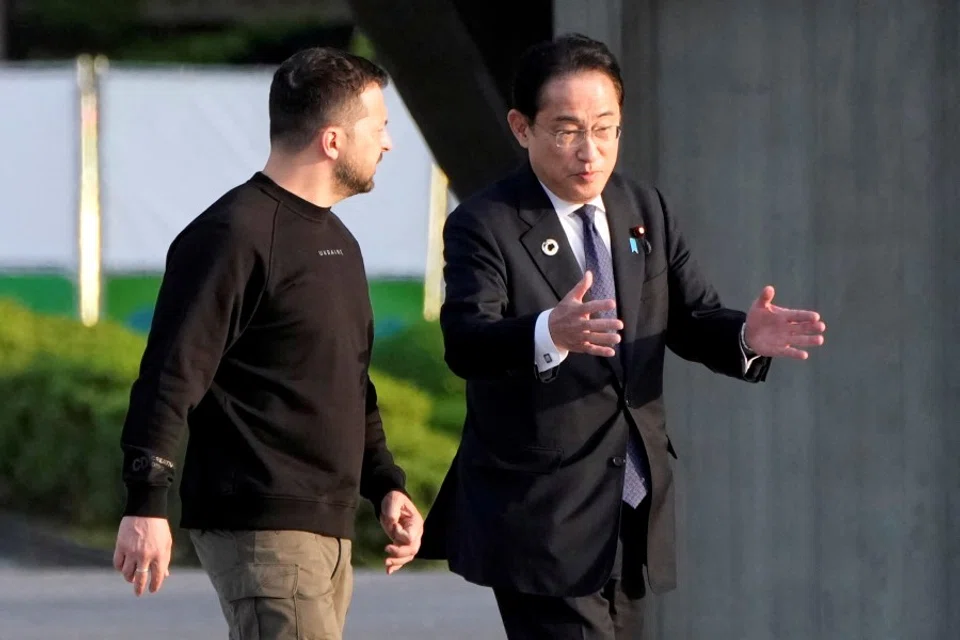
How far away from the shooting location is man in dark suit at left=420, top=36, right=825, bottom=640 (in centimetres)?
333

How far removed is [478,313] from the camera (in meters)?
3.20

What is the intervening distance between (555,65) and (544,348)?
610 millimetres

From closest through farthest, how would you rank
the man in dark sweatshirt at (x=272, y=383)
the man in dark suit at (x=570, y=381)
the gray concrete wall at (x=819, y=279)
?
the man in dark sweatshirt at (x=272, y=383), the man in dark suit at (x=570, y=381), the gray concrete wall at (x=819, y=279)

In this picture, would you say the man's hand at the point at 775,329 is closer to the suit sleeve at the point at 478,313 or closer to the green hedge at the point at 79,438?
the suit sleeve at the point at 478,313

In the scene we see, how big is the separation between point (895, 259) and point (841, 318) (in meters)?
0.21

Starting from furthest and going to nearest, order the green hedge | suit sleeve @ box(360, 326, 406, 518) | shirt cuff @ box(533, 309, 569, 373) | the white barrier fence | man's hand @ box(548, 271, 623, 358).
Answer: the white barrier fence
the green hedge
suit sleeve @ box(360, 326, 406, 518)
shirt cuff @ box(533, 309, 569, 373)
man's hand @ box(548, 271, 623, 358)

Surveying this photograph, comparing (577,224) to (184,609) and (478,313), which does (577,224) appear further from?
(184,609)

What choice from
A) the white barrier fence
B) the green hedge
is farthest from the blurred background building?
the white barrier fence

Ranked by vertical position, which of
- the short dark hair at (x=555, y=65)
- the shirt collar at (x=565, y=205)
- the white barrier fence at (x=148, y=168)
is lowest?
the shirt collar at (x=565, y=205)

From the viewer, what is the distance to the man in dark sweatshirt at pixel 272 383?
3.19m

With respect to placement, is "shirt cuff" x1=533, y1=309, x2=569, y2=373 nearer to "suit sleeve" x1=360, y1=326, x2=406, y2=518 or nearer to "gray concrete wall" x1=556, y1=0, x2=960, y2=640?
"suit sleeve" x1=360, y1=326, x2=406, y2=518

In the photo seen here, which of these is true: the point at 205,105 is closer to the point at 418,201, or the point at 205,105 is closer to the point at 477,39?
the point at 418,201

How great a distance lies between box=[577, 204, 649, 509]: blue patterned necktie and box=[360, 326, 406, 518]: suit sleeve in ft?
1.60

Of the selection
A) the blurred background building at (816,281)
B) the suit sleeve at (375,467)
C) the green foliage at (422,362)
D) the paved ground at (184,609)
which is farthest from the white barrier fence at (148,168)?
the suit sleeve at (375,467)
